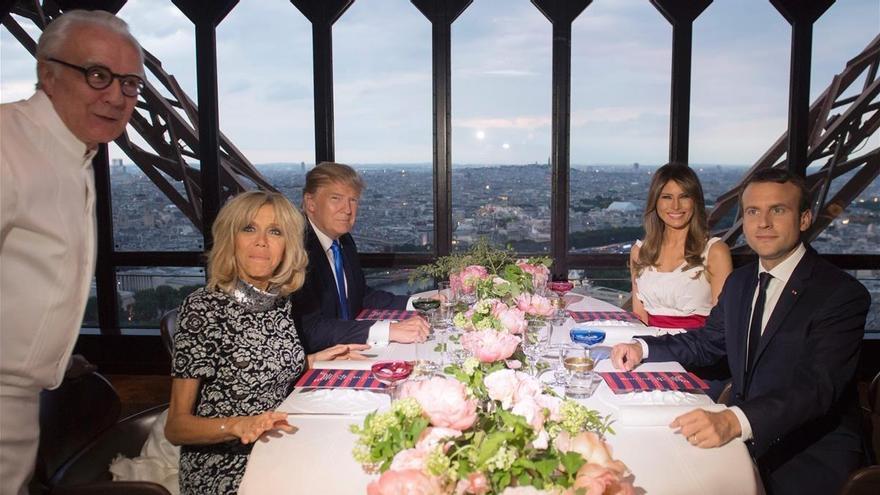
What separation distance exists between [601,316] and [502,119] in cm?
189

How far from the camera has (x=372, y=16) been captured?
4.23 m

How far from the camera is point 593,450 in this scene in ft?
2.85

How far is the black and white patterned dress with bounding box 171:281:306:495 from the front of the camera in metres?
1.70

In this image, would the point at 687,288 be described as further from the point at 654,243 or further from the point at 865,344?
the point at 865,344

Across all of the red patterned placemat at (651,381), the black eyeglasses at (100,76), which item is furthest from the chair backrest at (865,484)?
the black eyeglasses at (100,76)

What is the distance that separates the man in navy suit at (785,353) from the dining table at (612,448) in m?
0.07

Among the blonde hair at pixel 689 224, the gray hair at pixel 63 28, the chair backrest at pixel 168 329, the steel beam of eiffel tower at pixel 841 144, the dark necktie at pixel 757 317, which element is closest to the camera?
the gray hair at pixel 63 28

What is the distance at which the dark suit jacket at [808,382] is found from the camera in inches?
65.3

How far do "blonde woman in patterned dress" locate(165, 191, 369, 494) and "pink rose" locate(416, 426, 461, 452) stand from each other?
693 millimetres

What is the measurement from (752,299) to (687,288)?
0.91m

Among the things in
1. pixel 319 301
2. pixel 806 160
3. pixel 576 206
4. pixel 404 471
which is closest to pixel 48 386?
pixel 404 471

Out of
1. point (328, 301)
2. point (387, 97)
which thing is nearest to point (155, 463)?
point (328, 301)

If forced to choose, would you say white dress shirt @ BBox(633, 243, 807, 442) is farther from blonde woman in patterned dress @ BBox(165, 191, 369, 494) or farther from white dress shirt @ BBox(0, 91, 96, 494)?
white dress shirt @ BBox(0, 91, 96, 494)

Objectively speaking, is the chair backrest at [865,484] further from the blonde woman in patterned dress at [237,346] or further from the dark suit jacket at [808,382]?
the blonde woman in patterned dress at [237,346]
